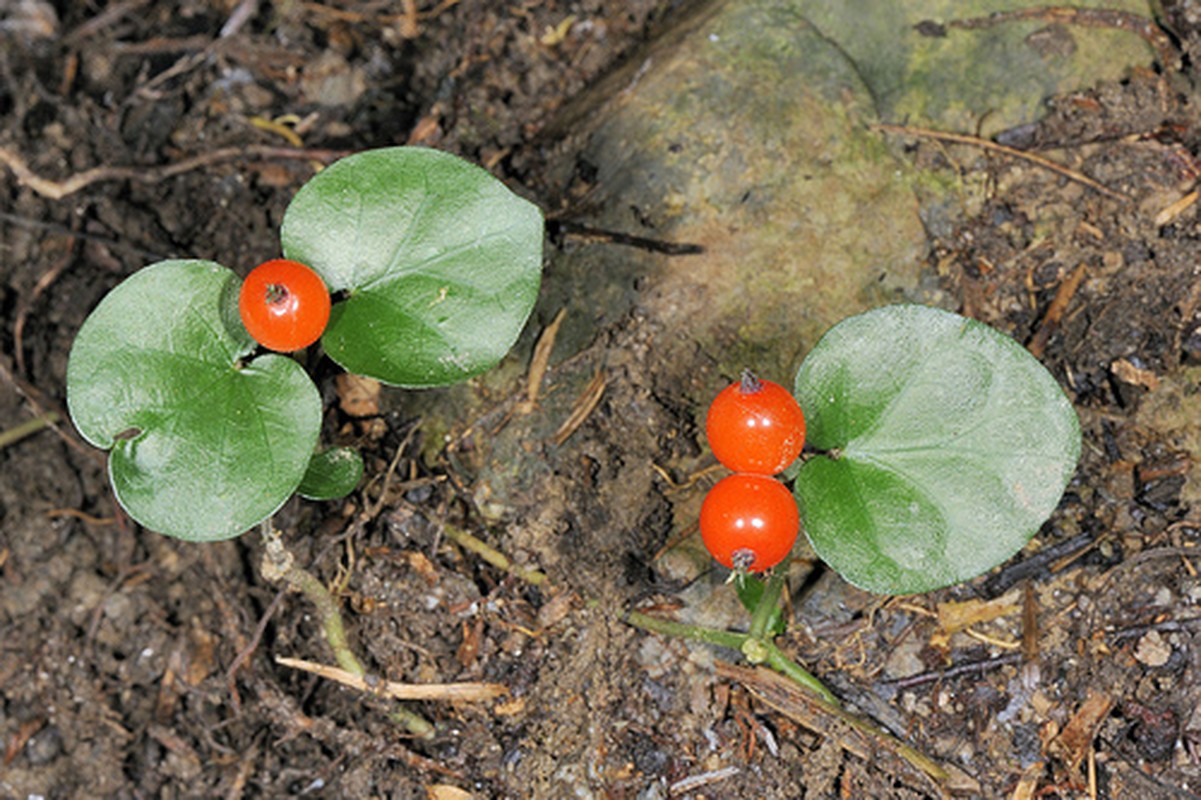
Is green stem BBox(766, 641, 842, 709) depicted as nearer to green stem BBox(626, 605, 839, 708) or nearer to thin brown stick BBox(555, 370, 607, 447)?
green stem BBox(626, 605, 839, 708)

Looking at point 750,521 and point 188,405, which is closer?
point 750,521

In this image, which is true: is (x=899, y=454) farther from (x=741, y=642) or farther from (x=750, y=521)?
(x=741, y=642)

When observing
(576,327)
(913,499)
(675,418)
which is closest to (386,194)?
(576,327)

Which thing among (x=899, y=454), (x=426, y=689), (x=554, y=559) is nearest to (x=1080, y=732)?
(x=899, y=454)

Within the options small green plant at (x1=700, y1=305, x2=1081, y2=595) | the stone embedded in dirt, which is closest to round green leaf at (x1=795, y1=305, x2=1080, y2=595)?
small green plant at (x1=700, y1=305, x2=1081, y2=595)

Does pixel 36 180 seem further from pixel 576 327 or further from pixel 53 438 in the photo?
pixel 576 327

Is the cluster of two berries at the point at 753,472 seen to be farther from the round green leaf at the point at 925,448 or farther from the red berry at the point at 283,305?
the red berry at the point at 283,305

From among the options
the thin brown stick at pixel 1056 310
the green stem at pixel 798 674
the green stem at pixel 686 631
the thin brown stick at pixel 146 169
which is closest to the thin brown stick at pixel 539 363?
the green stem at pixel 686 631
